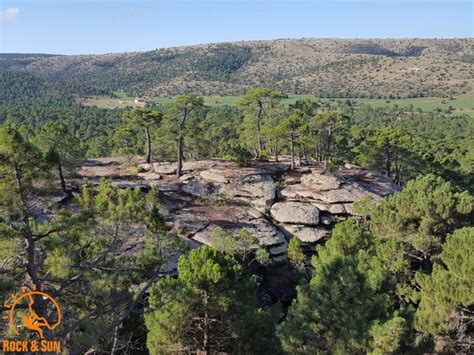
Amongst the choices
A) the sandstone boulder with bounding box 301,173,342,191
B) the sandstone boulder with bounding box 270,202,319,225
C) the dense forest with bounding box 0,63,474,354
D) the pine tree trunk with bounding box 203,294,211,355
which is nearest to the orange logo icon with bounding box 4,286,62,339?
the dense forest with bounding box 0,63,474,354

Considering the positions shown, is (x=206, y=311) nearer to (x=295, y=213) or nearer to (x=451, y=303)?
(x=451, y=303)

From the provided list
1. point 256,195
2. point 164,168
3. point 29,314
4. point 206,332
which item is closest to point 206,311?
point 206,332

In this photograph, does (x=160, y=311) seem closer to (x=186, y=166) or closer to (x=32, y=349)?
(x=32, y=349)

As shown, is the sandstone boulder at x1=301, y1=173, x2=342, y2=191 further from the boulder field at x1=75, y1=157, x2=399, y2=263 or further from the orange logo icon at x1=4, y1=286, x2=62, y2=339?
the orange logo icon at x1=4, y1=286, x2=62, y2=339

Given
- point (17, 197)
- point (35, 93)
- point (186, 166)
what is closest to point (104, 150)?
point (186, 166)

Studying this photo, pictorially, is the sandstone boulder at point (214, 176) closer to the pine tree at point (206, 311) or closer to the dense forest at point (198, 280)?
the dense forest at point (198, 280)

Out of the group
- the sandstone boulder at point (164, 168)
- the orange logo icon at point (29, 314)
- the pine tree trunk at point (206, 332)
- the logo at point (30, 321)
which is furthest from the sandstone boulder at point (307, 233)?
the orange logo icon at point (29, 314)
